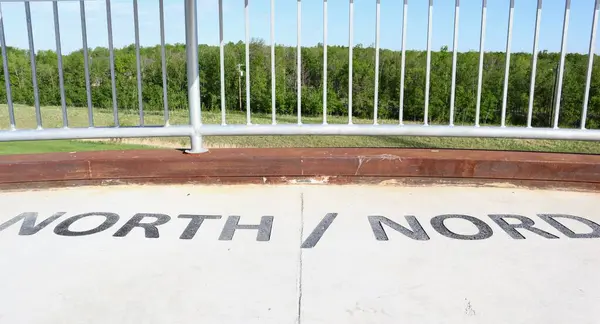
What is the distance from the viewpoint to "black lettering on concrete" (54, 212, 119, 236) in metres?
2.66

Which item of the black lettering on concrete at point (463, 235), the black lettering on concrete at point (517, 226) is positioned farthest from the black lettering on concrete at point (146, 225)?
the black lettering on concrete at point (517, 226)

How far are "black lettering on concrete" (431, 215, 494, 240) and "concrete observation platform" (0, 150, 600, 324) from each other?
0.04ft

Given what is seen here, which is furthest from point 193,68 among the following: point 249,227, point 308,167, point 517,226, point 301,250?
point 517,226

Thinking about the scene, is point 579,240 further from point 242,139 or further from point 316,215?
point 242,139

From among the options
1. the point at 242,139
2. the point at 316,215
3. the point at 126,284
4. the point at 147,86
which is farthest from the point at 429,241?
the point at 147,86

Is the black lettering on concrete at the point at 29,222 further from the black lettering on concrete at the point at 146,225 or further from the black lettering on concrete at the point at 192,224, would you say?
the black lettering on concrete at the point at 192,224

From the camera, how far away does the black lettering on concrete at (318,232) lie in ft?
8.32

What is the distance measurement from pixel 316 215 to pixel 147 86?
2.33m

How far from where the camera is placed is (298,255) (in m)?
2.41

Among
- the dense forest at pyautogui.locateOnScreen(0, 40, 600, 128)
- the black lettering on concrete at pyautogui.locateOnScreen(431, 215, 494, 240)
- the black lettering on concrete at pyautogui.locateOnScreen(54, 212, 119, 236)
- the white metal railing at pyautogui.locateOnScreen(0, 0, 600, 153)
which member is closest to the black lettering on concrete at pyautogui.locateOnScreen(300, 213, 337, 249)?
the black lettering on concrete at pyautogui.locateOnScreen(431, 215, 494, 240)

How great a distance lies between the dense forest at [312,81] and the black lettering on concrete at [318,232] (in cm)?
193

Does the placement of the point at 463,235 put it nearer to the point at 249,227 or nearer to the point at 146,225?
the point at 249,227

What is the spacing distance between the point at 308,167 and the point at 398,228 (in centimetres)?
98

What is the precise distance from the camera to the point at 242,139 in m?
4.44
